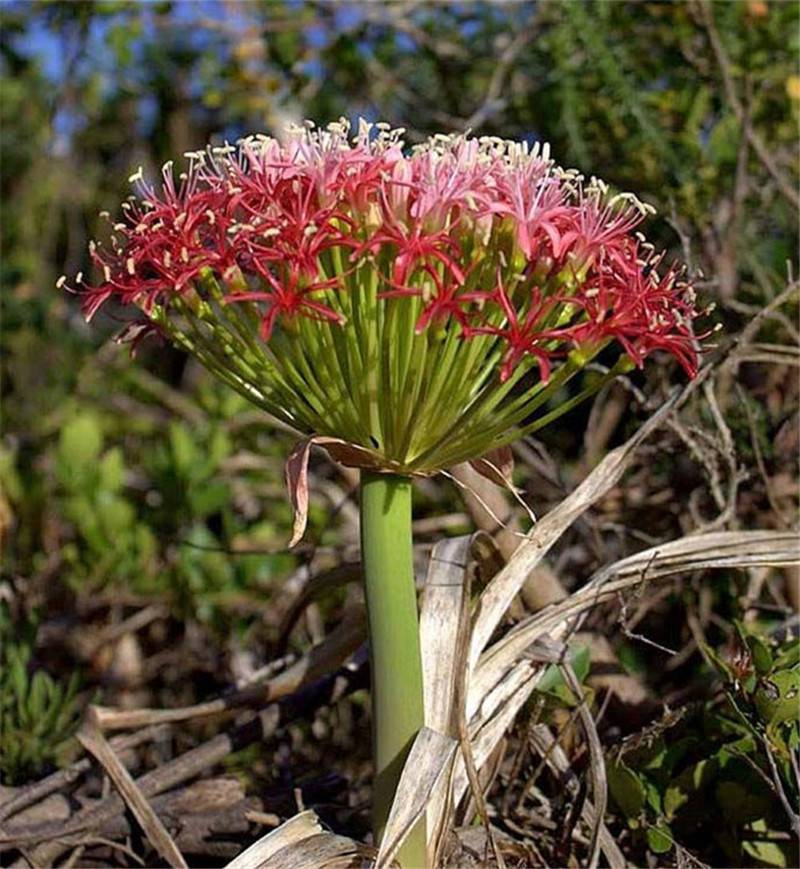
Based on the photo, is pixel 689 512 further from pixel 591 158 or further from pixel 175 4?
pixel 175 4

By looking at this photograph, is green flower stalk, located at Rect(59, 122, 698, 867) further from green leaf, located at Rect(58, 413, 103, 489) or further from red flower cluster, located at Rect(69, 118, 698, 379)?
green leaf, located at Rect(58, 413, 103, 489)

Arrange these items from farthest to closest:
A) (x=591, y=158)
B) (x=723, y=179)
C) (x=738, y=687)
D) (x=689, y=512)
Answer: (x=591, y=158), (x=723, y=179), (x=689, y=512), (x=738, y=687)

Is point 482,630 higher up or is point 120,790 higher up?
point 482,630

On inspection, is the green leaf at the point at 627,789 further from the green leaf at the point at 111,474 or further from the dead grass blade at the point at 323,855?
the green leaf at the point at 111,474

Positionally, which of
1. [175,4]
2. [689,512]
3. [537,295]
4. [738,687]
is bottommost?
[738,687]

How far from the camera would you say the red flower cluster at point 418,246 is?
74cm

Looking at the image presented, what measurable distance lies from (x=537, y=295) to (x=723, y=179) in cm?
87

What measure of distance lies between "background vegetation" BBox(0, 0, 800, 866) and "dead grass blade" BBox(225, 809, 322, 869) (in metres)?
0.16

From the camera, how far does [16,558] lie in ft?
6.53

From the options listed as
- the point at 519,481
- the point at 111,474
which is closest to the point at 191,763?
the point at 519,481

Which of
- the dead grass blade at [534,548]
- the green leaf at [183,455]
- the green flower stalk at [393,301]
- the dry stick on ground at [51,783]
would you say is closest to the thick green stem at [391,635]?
the green flower stalk at [393,301]

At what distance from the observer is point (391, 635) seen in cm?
82

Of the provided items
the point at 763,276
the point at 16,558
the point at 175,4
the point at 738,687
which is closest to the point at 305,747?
the point at 738,687

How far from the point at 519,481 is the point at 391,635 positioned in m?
0.86
